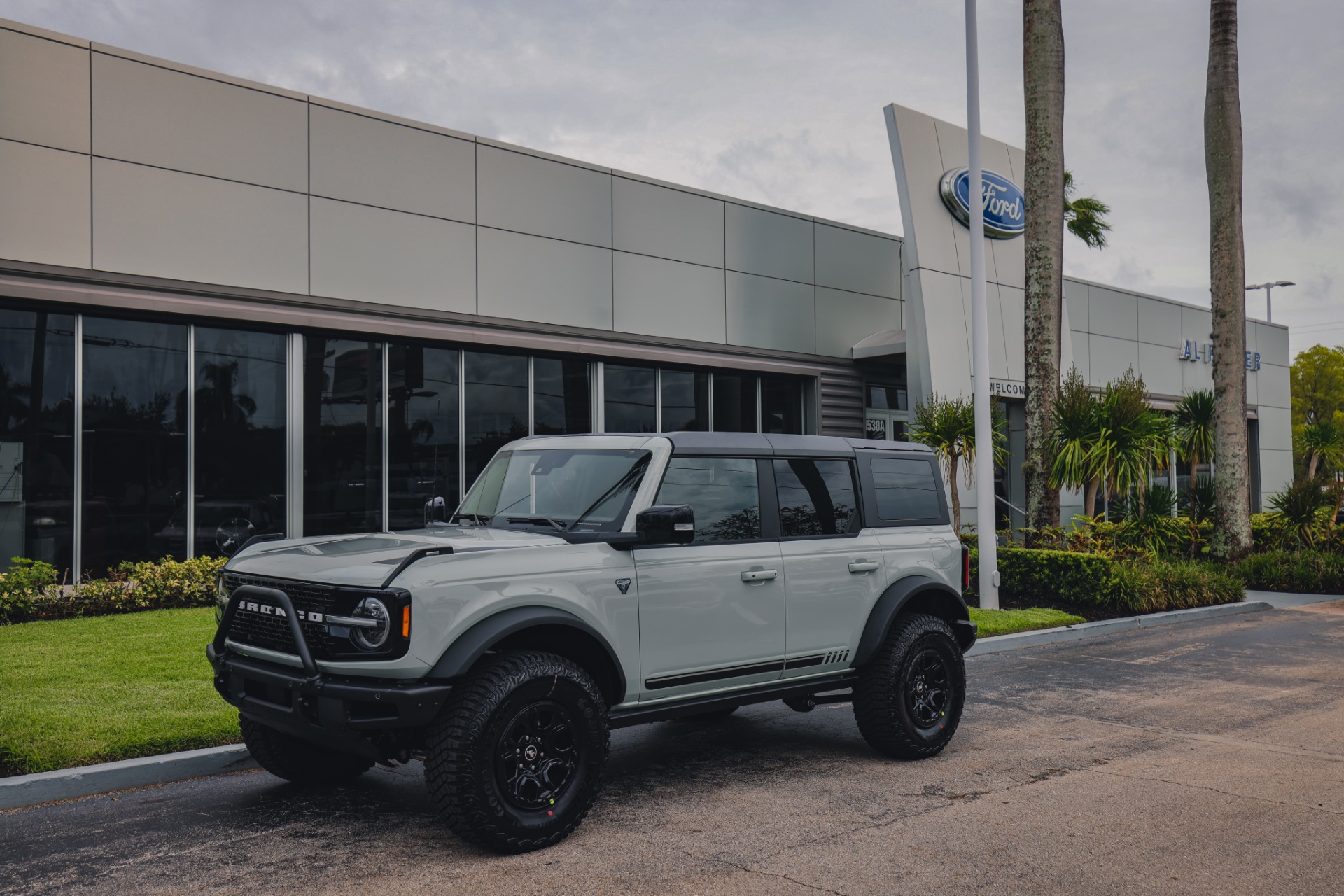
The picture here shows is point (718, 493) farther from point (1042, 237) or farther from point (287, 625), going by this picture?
point (1042, 237)

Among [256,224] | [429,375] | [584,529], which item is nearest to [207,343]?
[256,224]

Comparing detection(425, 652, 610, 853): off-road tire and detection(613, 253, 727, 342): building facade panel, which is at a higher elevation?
detection(613, 253, 727, 342): building facade panel

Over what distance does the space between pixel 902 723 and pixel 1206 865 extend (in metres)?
2.04

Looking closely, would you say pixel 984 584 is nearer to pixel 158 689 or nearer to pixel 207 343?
pixel 158 689

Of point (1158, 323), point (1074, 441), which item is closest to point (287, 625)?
point (1074, 441)

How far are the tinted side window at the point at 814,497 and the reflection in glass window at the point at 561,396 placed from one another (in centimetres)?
993

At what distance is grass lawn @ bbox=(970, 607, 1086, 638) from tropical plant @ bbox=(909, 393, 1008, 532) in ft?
12.5

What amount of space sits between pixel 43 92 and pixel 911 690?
38.7ft

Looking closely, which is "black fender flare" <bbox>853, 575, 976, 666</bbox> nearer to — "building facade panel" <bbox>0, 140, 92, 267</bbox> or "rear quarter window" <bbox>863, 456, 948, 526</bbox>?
"rear quarter window" <bbox>863, 456, 948, 526</bbox>

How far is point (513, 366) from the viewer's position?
1594 centimetres

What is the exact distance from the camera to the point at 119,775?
→ 594 cm

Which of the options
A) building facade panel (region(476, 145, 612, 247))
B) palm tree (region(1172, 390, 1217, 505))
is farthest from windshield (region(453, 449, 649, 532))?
palm tree (region(1172, 390, 1217, 505))

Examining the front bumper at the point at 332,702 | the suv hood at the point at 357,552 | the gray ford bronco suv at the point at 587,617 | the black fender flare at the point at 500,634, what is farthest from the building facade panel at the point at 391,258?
the black fender flare at the point at 500,634

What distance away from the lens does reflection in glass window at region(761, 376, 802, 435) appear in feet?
64.7
